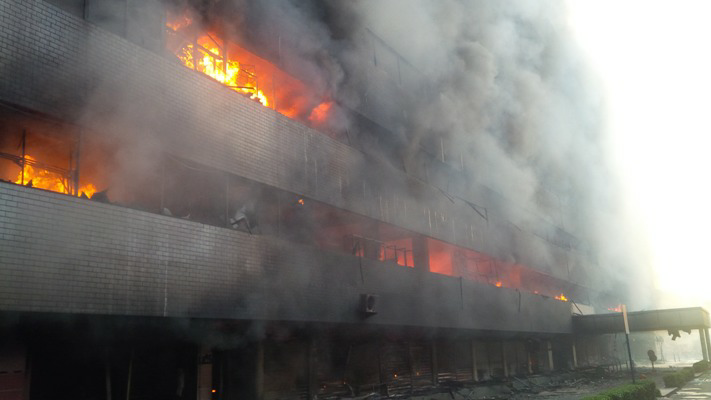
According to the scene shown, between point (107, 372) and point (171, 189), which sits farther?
point (171, 189)

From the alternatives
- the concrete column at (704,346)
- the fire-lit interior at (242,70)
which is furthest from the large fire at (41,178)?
the concrete column at (704,346)

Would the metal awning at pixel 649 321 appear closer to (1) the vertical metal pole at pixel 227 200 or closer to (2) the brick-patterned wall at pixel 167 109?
(2) the brick-patterned wall at pixel 167 109

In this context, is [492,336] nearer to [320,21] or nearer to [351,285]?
[351,285]

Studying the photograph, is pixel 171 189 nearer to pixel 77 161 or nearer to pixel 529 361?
pixel 77 161

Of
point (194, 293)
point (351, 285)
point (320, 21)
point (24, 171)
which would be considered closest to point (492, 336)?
point (351, 285)

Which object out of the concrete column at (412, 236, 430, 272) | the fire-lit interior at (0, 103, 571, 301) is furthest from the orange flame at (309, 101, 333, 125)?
the concrete column at (412, 236, 430, 272)

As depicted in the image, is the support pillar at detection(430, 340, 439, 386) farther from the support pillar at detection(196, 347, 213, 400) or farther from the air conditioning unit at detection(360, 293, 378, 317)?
the support pillar at detection(196, 347, 213, 400)

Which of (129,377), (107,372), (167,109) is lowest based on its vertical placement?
(129,377)

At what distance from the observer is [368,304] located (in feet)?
41.4

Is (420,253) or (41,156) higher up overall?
(41,156)

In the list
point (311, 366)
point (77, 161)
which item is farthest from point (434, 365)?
point (77, 161)

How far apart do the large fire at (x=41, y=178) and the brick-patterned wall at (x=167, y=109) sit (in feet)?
3.00

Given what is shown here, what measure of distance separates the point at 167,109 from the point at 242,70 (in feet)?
10.5

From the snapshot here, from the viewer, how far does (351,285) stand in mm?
12641
